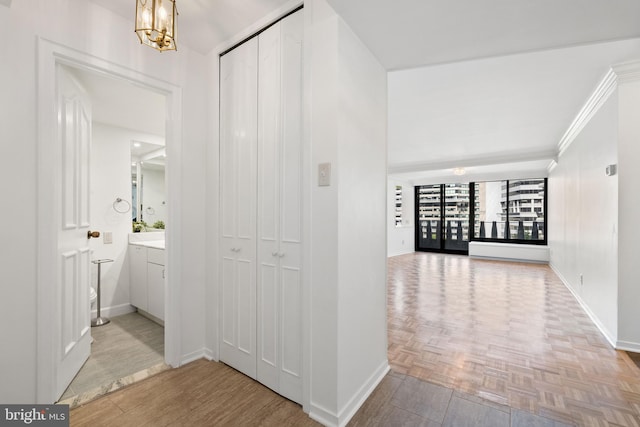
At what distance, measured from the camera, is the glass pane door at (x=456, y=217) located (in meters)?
9.12

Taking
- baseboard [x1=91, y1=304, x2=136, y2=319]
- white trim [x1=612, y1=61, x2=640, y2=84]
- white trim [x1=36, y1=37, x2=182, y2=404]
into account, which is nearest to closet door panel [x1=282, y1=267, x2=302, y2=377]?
white trim [x1=36, y1=37, x2=182, y2=404]

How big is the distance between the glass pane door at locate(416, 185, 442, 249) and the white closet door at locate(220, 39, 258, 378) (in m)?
8.67

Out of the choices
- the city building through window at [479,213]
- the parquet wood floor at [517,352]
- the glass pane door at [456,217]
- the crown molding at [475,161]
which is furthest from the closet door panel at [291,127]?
the glass pane door at [456,217]

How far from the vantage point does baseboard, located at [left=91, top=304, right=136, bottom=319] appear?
11.0 ft

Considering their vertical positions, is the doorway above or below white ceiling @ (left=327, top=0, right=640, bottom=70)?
below

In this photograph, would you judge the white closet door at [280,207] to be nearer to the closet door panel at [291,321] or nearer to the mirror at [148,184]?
the closet door panel at [291,321]

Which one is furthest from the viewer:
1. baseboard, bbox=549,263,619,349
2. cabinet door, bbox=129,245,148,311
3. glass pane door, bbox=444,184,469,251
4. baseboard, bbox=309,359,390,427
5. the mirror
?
glass pane door, bbox=444,184,469,251

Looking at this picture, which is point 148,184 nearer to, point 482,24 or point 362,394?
point 362,394

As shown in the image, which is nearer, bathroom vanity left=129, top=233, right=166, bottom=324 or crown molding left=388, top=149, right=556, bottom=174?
bathroom vanity left=129, top=233, right=166, bottom=324

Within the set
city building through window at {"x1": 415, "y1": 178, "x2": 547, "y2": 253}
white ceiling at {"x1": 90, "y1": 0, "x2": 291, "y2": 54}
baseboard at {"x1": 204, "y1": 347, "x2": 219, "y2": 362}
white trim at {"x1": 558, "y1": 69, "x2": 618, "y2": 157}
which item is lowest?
baseboard at {"x1": 204, "y1": 347, "x2": 219, "y2": 362}

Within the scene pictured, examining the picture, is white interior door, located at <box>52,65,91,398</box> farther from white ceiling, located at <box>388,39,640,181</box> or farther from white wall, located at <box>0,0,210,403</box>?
white ceiling, located at <box>388,39,640,181</box>

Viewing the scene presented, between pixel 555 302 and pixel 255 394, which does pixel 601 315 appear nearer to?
pixel 555 302

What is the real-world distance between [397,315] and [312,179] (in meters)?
2.50

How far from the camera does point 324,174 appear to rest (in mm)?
Answer: 1669
